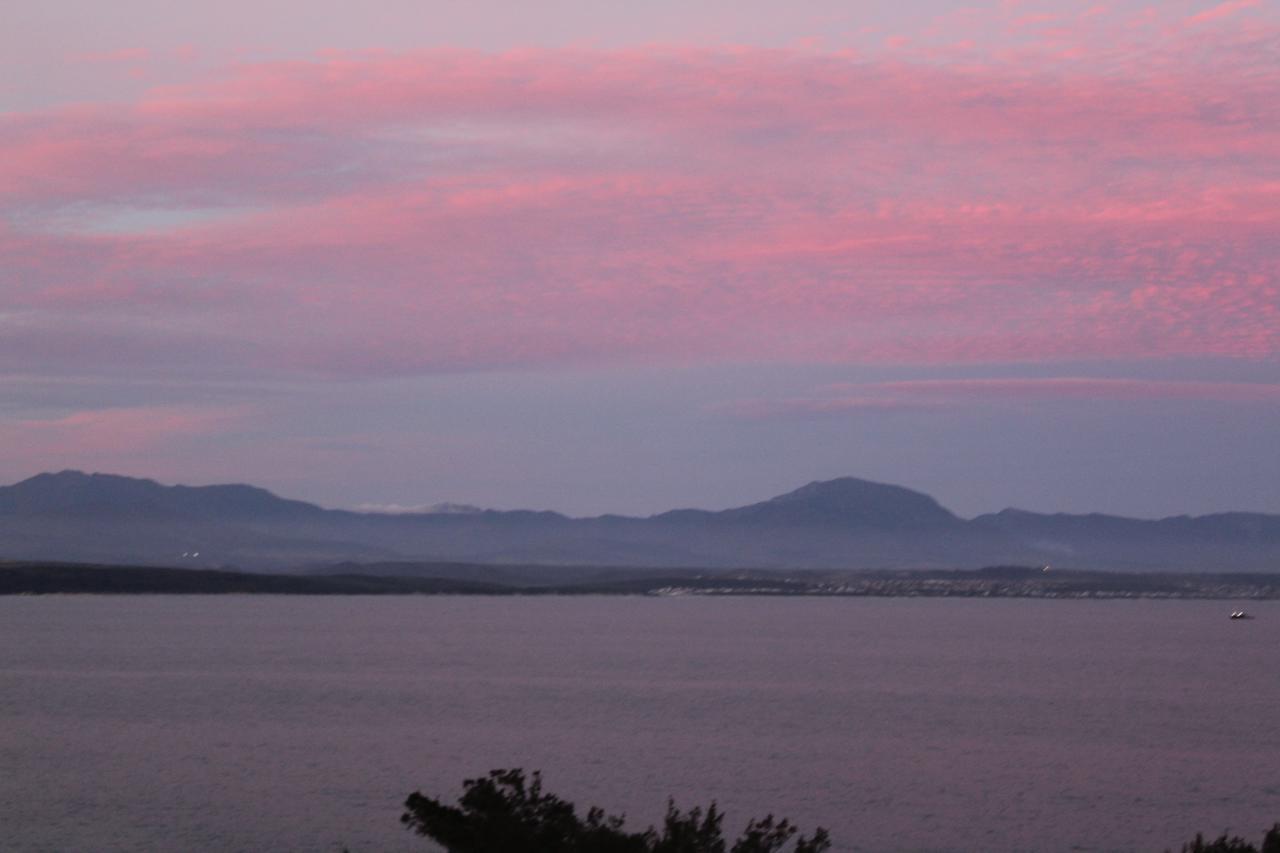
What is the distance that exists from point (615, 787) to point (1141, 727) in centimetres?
2207

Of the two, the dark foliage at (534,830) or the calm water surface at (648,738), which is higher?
the dark foliage at (534,830)

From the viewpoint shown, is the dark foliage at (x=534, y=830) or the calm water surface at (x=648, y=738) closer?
the dark foliage at (x=534, y=830)

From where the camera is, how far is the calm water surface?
111ft

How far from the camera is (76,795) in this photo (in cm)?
3562

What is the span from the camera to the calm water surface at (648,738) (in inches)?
1332

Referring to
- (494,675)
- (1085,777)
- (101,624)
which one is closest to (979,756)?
(1085,777)

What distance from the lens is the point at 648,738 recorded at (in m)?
48.4

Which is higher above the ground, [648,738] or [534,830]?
[534,830]

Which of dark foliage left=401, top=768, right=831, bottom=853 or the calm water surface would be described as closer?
dark foliage left=401, top=768, right=831, bottom=853

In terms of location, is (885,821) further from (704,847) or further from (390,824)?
(704,847)

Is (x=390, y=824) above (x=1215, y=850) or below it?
below

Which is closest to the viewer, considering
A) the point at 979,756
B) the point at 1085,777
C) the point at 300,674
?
the point at 1085,777

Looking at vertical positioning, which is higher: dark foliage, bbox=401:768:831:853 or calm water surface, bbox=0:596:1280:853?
dark foliage, bbox=401:768:831:853

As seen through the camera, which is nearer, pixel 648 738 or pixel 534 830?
pixel 534 830
